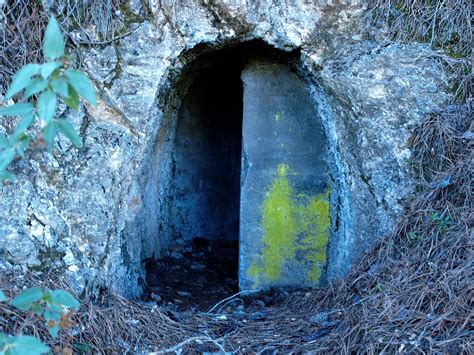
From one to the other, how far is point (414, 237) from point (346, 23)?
145cm

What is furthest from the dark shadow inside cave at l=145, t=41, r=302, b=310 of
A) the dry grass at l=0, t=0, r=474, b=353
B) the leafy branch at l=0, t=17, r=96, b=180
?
the leafy branch at l=0, t=17, r=96, b=180

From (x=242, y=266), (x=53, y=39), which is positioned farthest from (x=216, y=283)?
(x=53, y=39)

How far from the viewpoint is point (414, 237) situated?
3.42 metres

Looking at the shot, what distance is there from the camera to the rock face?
11.6ft

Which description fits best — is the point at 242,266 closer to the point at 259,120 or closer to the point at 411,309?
the point at 259,120

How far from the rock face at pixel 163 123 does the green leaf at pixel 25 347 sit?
1.49 metres

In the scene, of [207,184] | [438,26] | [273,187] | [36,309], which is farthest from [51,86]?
[207,184]

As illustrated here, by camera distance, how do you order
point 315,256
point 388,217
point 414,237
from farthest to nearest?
point 315,256 → point 388,217 → point 414,237

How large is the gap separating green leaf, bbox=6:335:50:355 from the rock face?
4.90ft

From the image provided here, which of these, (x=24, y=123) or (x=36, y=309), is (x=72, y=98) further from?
(x=36, y=309)

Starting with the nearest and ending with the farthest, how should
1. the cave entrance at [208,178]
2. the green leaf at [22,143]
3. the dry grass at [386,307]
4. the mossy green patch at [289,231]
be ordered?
the green leaf at [22,143], the dry grass at [386,307], the mossy green patch at [289,231], the cave entrance at [208,178]

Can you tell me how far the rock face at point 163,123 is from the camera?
139 inches

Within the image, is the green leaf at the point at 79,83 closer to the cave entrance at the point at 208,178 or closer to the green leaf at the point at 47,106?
the green leaf at the point at 47,106

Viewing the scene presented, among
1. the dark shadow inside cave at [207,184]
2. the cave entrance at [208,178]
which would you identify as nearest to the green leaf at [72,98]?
the dark shadow inside cave at [207,184]
